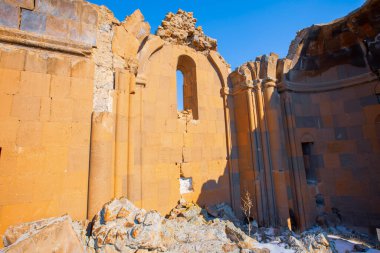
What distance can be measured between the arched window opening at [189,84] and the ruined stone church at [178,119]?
0.05 metres

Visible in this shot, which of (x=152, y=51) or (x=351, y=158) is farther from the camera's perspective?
(x=351, y=158)

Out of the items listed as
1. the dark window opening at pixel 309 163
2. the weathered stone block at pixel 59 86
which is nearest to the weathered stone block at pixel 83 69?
the weathered stone block at pixel 59 86

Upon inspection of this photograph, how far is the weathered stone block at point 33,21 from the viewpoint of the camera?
3.92 m

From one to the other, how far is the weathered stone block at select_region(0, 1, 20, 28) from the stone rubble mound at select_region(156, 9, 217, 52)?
11.9 feet

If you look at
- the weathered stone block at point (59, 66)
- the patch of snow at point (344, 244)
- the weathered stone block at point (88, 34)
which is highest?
the weathered stone block at point (88, 34)

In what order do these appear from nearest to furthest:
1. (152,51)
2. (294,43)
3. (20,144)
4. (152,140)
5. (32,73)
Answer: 1. (20,144)
2. (32,73)
3. (152,140)
4. (152,51)
5. (294,43)

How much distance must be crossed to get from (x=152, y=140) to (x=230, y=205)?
3.35 meters

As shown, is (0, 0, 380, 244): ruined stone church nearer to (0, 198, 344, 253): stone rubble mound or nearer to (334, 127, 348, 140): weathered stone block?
(334, 127, 348, 140): weathered stone block

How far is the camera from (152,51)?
626 cm

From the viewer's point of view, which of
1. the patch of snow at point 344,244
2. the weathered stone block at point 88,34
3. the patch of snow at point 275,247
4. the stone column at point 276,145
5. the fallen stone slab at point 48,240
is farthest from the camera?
the stone column at point 276,145

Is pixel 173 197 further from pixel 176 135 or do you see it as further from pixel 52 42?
pixel 52 42

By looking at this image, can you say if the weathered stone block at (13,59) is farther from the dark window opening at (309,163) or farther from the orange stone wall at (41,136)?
the dark window opening at (309,163)

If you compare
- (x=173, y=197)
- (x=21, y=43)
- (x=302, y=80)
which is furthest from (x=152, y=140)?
(x=302, y=80)

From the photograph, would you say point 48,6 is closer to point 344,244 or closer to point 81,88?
point 81,88
